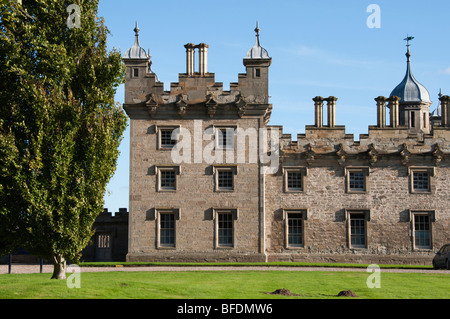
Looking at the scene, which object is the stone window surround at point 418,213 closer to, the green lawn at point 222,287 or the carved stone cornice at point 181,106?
the carved stone cornice at point 181,106

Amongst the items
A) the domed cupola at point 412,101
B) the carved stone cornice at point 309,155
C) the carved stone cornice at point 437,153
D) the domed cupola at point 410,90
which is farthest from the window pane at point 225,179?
the domed cupola at point 410,90

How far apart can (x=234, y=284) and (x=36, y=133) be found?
8.48 m

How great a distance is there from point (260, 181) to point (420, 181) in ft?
30.1

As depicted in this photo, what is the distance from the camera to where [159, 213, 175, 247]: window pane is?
37.2 m

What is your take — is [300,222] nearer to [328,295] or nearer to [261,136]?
[261,136]

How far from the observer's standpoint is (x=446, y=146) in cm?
3894

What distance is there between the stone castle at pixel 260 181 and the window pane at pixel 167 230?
54mm

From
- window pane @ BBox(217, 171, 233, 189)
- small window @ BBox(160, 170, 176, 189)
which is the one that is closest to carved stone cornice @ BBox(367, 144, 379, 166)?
window pane @ BBox(217, 171, 233, 189)

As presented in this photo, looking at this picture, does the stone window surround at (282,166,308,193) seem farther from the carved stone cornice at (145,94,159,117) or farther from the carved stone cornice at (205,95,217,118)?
the carved stone cornice at (145,94,159,117)

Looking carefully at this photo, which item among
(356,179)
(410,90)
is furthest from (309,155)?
(410,90)

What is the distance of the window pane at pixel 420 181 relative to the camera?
38750mm

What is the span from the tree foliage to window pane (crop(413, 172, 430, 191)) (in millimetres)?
20362

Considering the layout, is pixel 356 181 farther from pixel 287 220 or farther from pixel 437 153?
pixel 437 153

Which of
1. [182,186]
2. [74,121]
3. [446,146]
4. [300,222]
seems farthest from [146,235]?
[446,146]
